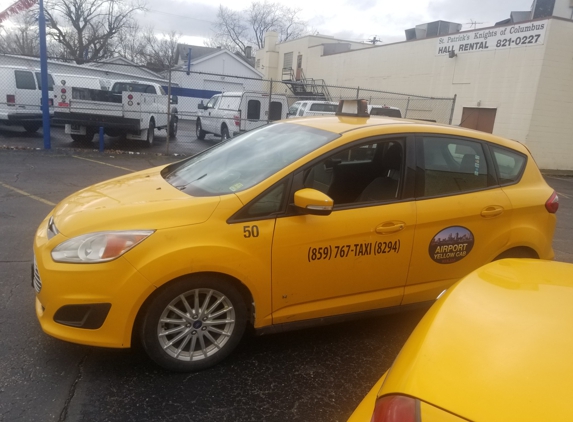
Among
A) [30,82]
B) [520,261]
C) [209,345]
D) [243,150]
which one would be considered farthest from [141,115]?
[520,261]

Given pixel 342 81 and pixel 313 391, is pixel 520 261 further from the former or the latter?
pixel 342 81

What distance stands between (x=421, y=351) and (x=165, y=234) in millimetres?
1714

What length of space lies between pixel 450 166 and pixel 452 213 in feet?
1.40

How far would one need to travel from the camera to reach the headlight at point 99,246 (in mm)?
2756

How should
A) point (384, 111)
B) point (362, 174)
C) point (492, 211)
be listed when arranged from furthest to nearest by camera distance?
1. point (384, 111)
2. point (362, 174)
3. point (492, 211)

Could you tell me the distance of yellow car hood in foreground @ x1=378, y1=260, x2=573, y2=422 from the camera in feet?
4.41

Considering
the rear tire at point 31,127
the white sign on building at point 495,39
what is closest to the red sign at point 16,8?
the rear tire at point 31,127

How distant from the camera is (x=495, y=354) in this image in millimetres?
1572

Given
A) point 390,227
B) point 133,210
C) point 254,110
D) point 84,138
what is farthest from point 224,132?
point 133,210

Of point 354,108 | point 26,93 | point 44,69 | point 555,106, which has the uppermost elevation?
point 555,106

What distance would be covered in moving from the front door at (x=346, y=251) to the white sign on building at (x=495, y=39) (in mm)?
14899

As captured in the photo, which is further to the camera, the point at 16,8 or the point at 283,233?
the point at 16,8

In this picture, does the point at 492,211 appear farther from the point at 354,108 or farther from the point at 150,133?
the point at 150,133

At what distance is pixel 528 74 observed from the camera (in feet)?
51.7
